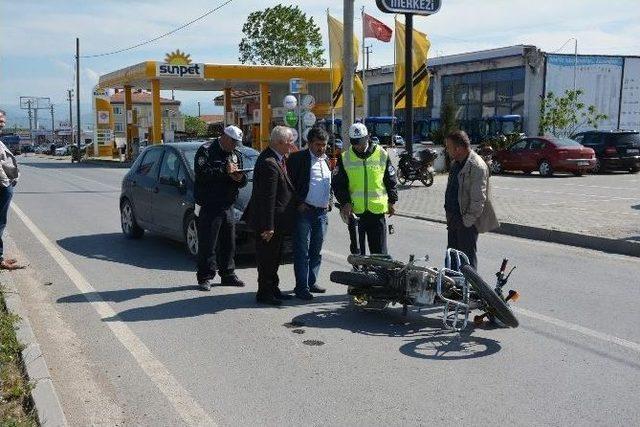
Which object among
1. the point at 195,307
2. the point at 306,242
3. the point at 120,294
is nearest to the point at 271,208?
the point at 306,242

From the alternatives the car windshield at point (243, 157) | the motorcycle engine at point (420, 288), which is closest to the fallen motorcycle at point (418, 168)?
the car windshield at point (243, 157)

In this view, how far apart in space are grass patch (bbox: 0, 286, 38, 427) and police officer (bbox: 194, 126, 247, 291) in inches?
89.3

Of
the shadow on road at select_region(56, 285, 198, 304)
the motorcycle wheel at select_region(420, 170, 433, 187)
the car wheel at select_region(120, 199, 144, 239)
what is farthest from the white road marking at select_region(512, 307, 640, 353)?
the motorcycle wheel at select_region(420, 170, 433, 187)

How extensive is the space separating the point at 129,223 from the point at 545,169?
1772 centimetres

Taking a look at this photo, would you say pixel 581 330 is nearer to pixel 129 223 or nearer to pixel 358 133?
pixel 358 133

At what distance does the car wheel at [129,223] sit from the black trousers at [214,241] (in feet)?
11.5

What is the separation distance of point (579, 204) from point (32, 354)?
12796mm

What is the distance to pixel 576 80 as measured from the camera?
4203cm

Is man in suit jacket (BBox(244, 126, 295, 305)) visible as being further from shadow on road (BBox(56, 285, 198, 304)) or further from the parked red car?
the parked red car

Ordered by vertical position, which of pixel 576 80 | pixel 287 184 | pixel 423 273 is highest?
pixel 576 80

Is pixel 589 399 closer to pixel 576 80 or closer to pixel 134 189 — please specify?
pixel 134 189

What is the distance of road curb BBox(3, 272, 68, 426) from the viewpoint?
12.7ft

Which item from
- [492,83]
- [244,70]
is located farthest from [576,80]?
[244,70]

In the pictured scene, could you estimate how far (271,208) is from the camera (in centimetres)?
655
